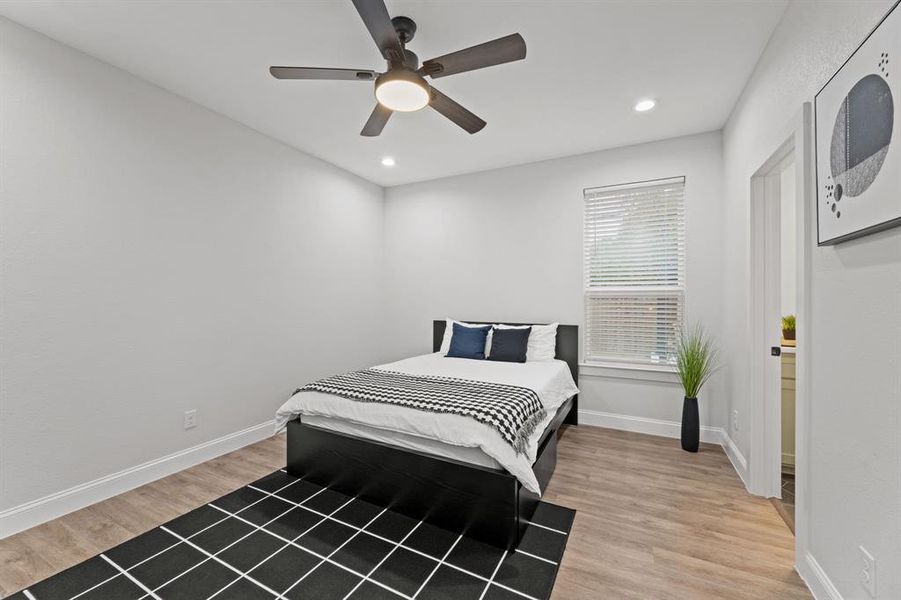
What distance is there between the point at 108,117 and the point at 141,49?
52cm

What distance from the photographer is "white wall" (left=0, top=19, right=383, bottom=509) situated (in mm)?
2199

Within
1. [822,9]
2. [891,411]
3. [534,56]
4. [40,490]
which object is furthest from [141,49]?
[891,411]

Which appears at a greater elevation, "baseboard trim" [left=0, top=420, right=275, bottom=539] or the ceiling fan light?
the ceiling fan light

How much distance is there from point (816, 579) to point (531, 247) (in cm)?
324

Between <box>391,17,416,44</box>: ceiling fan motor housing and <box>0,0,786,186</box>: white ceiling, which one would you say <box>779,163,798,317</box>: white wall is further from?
<box>391,17,416,44</box>: ceiling fan motor housing

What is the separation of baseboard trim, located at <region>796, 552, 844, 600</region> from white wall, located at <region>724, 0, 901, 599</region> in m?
0.03

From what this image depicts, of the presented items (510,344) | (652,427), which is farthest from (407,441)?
(652,427)

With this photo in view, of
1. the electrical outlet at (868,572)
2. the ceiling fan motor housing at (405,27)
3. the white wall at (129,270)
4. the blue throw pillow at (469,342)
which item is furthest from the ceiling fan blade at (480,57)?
the blue throw pillow at (469,342)

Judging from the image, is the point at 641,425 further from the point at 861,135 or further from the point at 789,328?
the point at 861,135

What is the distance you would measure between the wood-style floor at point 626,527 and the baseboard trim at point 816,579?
0.04m

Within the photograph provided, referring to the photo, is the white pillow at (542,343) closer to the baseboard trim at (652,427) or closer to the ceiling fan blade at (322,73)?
the baseboard trim at (652,427)

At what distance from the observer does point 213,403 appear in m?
3.19

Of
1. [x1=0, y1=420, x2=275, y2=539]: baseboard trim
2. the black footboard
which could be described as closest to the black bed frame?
the black footboard

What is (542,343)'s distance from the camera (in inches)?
155
